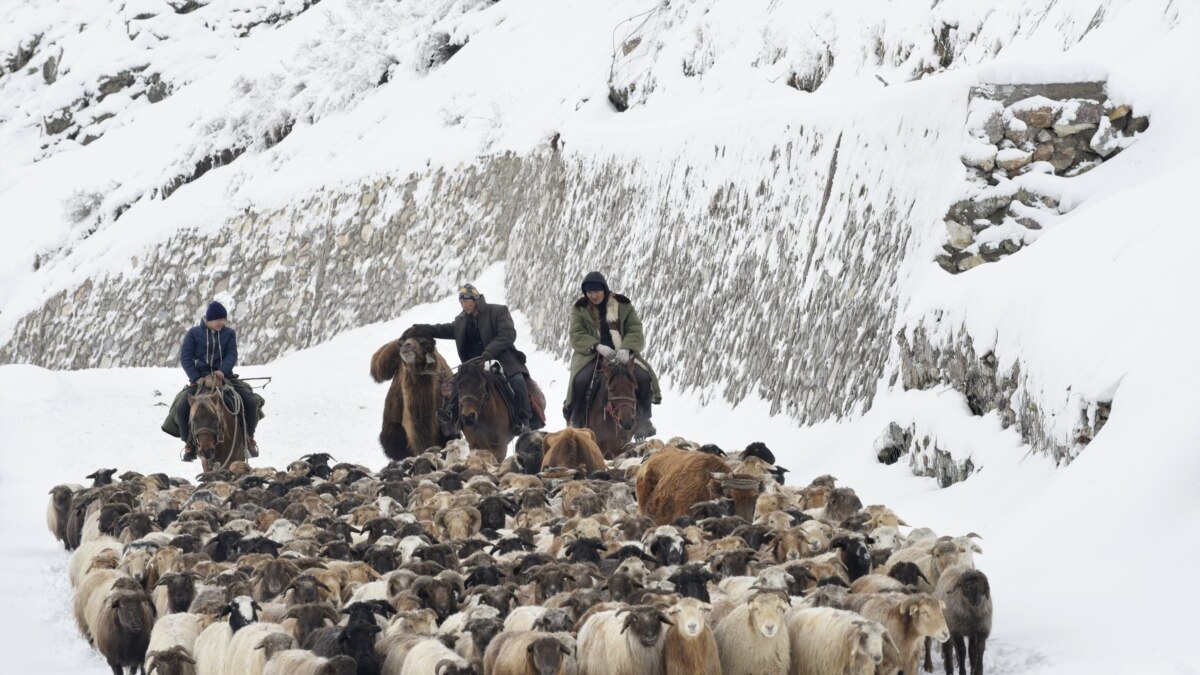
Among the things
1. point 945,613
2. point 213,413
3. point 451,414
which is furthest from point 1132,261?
point 213,413

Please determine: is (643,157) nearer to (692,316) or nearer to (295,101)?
(692,316)

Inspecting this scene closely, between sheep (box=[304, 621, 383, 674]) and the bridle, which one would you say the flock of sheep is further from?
the bridle

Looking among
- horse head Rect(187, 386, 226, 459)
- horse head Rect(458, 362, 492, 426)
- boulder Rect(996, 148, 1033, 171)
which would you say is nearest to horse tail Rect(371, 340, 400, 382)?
horse head Rect(458, 362, 492, 426)

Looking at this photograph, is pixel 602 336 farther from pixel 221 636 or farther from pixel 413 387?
pixel 221 636

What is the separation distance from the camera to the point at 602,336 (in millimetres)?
17156

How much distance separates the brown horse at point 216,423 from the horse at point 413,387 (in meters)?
1.70

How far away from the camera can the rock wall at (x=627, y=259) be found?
1741 centimetres

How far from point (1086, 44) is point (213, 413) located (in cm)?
1041

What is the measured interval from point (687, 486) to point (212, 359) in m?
7.80

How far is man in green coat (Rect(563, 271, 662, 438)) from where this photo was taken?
16.8 meters

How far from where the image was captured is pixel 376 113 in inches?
1740

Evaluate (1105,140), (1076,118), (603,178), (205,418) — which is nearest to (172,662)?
(205,418)

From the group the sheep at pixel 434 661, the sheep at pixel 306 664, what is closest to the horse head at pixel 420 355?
the sheep at pixel 306 664

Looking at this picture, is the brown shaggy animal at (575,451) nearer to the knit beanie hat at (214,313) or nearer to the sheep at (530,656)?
the knit beanie hat at (214,313)
